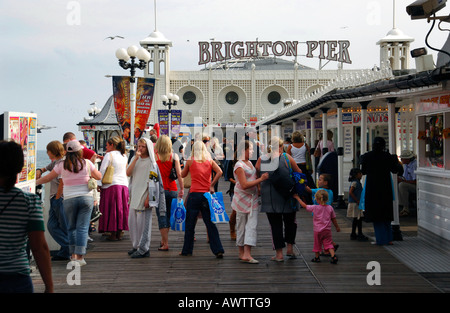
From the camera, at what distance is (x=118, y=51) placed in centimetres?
1777

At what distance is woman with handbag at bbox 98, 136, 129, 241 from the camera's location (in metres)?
10.5

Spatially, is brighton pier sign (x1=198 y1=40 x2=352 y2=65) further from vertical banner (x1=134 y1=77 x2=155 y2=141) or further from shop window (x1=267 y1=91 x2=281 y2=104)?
vertical banner (x1=134 y1=77 x2=155 y2=141)

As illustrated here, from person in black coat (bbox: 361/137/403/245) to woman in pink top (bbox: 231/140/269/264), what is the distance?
231cm

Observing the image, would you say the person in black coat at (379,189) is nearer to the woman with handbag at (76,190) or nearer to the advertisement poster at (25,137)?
the woman with handbag at (76,190)

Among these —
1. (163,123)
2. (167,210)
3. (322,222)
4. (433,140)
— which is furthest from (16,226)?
(163,123)

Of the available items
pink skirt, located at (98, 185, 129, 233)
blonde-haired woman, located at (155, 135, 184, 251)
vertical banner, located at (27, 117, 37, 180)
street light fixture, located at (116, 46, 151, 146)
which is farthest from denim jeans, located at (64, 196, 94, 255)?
street light fixture, located at (116, 46, 151, 146)

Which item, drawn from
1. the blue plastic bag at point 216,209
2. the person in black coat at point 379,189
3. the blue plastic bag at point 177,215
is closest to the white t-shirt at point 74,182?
the blue plastic bag at point 177,215

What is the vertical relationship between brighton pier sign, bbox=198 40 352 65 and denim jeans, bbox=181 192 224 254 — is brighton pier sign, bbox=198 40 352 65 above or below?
above

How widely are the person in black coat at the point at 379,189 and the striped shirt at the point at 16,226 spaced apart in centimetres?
686

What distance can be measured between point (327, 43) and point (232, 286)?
7780 centimetres

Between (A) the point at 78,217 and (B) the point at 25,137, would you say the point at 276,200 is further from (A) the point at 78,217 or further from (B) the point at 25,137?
(B) the point at 25,137

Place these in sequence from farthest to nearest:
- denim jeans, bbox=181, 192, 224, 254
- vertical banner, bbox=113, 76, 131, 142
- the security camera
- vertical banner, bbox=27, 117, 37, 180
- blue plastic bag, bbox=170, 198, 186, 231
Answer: vertical banner, bbox=113, 76, 131, 142
blue plastic bag, bbox=170, 198, 186, 231
denim jeans, bbox=181, 192, 224, 254
the security camera
vertical banner, bbox=27, 117, 37, 180

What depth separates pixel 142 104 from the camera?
17.3 m
